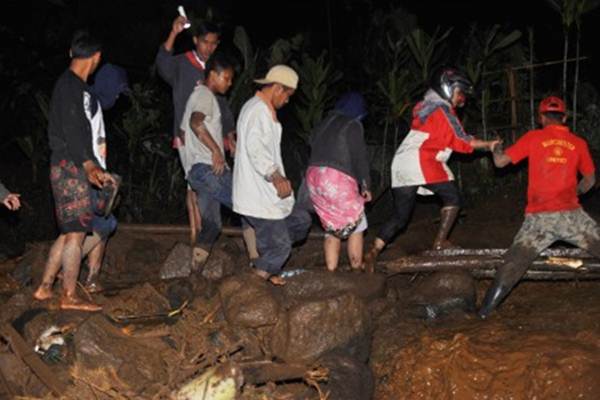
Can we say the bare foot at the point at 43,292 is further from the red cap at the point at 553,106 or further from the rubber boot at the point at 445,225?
the red cap at the point at 553,106

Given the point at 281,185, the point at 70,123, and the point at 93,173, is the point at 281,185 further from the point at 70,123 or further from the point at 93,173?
the point at 70,123

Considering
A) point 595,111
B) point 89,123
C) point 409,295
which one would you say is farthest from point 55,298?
point 595,111

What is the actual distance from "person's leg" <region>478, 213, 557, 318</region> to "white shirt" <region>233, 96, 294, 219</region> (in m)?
2.01

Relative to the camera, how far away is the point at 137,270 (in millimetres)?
8398

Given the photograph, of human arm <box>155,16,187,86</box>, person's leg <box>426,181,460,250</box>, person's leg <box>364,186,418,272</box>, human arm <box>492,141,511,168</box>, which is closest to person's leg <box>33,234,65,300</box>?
human arm <box>155,16,187,86</box>

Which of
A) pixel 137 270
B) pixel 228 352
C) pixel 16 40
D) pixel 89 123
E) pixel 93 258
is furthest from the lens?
pixel 16 40

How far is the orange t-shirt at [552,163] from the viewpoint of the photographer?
22.7 ft

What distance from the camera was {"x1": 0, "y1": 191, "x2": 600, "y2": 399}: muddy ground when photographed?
18.4 ft

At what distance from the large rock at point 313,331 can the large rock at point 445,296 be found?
110cm

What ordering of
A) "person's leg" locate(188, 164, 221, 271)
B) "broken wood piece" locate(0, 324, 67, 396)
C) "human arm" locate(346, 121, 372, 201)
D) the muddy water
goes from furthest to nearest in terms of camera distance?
"person's leg" locate(188, 164, 221, 271), "human arm" locate(346, 121, 372, 201), the muddy water, "broken wood piece" locate(0, 324, 67, 396)

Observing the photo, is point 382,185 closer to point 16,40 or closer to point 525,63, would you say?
point 525,63

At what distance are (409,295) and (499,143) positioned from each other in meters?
1.67

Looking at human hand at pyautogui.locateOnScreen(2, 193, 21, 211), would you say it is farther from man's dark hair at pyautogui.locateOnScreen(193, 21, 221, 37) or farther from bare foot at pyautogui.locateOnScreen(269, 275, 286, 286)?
man's dark hair at pyautogui.locateOnScreen(193, 21, 221, 37)

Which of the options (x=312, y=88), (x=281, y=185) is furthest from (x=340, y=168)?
(x=312, y=88)
